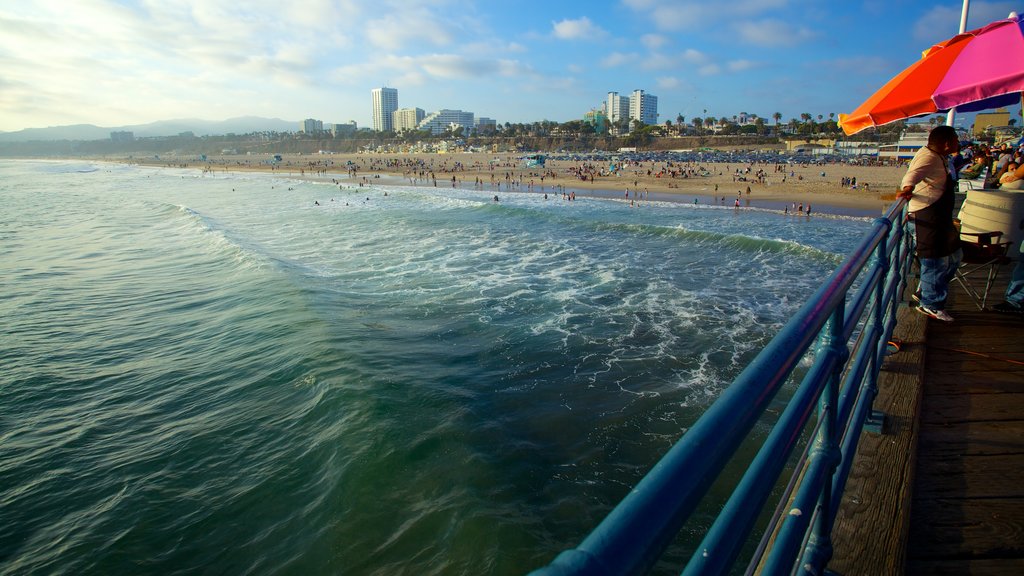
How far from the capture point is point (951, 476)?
2635 mm

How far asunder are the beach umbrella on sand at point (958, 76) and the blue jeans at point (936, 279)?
142cm

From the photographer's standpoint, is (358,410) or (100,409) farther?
(100,409)

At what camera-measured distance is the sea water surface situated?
6.57 metres

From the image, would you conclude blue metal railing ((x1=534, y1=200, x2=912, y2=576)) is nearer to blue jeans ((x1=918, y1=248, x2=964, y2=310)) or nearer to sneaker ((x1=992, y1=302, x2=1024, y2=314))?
blue jeans ((x1=918, y1=248, x2=964, y2=310))

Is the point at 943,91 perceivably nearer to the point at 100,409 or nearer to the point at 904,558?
the point at 904,558

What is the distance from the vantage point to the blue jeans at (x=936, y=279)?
4.77 metres

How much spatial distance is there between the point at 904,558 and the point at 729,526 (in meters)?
1.75

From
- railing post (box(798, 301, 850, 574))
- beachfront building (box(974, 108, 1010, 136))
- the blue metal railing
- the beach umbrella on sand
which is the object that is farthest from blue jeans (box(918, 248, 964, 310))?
beachfront building (box(974, 108, 1010, 136))

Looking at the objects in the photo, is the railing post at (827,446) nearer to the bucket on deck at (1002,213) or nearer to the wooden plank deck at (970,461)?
the wooden plank deck at (970,461)

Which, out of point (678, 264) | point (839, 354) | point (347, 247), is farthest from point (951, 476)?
point (347, 247)

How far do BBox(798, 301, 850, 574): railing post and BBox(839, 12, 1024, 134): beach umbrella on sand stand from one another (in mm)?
4515

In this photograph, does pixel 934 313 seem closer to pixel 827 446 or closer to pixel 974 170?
pixel 827 446

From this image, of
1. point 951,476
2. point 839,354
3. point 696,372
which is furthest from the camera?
point 696,372

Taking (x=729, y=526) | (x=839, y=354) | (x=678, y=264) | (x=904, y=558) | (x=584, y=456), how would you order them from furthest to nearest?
(x=678, y=264), (x=584, y=456), (x=904, y=558), (x=839, y=354), (x=729, y=526)
